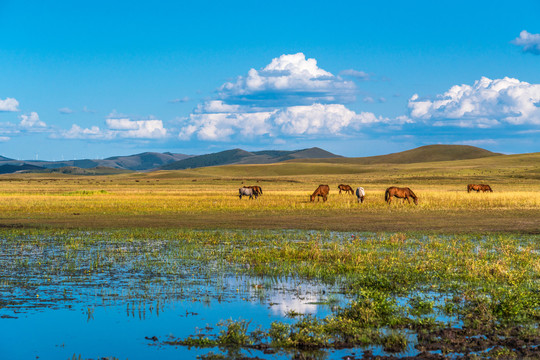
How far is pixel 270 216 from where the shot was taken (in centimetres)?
3070

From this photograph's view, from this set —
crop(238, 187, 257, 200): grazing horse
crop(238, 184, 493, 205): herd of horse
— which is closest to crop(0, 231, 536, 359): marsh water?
crop(238, 184, 493, 205): herd of horse

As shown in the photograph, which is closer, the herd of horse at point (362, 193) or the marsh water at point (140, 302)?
the marsh water at point (140, 302)

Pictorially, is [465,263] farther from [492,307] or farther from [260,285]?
[260,285]

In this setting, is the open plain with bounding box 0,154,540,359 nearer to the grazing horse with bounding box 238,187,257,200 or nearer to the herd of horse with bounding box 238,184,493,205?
the herd of horse with bounding box 238,184,493,205

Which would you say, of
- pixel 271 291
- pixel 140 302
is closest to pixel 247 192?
pixel 271 291

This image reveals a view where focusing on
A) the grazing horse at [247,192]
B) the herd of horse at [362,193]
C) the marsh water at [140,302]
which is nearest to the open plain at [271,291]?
the marsh water at [140,302]

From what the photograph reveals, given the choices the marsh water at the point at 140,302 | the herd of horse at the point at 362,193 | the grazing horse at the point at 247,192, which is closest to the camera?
the marsh water at the point at 140,302

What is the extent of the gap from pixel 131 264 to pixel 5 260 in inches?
147

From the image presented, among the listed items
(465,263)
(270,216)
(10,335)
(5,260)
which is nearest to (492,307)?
(465,263)

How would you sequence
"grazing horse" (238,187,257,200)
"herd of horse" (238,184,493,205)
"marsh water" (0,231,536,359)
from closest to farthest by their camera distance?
"marsh water" (0,231,536,359)
"herd of horse" (238,184,493,205)
"grazing horse" (238,187,257,200)

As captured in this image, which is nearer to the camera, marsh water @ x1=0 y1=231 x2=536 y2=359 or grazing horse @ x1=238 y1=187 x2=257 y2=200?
marsh water @ x1=0 y1=231 x2=536 y2=359

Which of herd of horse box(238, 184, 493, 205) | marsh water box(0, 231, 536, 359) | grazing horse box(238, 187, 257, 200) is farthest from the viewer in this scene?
grazing horse box(238, 187, 257, 200)

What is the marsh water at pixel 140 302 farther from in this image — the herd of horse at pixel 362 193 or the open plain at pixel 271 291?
the herd of horse at pixel 362 193

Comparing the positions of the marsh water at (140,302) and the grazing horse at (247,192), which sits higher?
the grazing horse at (247,192)
